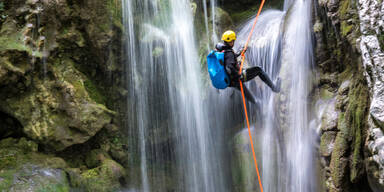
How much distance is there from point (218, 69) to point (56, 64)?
3.97 metres

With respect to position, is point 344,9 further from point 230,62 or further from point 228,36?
point 230,62

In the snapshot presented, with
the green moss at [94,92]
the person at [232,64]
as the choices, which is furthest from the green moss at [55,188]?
the person at [232,64]

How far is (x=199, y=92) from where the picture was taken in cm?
767

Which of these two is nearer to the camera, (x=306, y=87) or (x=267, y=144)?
(x=306, y=87)

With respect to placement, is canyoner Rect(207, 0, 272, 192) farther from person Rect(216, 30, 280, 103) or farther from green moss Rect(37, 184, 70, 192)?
green moss Rect(37, 184, 70, 192)

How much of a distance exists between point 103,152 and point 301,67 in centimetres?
523

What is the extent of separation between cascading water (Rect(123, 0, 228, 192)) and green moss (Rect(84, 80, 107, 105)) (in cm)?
76

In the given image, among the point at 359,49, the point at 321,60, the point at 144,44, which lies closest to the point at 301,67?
the point at 321,60

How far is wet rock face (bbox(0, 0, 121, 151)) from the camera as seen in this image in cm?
627

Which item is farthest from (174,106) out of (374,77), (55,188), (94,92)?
(374,77)

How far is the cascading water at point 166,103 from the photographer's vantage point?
758 cm

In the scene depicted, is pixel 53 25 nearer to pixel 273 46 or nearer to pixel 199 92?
pixel 199 92

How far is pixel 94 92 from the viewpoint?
7.30 meters

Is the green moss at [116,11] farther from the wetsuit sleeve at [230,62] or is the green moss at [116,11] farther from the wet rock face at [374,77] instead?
the wet rock face at [374,77]
